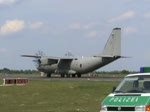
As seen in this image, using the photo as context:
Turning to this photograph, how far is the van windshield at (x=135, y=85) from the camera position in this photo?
14.0 m

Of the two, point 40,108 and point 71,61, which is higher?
point 71,61

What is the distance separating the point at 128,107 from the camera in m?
12.8

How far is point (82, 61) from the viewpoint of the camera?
76750 millimetres

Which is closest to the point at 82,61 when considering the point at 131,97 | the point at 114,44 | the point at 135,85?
the point at 114,44

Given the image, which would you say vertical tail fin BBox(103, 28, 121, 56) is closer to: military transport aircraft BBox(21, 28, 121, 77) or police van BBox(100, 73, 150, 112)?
military transport aircraft BBox(21, 28, 121, 77)

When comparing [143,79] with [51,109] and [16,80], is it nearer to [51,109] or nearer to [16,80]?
[51,109]

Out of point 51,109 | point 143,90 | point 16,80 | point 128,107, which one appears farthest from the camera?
point 16,80

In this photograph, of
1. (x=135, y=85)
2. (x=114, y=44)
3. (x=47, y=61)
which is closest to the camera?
(x=135, y=85)

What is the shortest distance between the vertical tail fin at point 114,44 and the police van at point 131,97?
5926 centimetres

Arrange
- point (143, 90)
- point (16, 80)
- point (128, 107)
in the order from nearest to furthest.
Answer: point (128, 107), point (143, 90), point (16, 80)

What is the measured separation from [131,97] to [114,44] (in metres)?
61.8

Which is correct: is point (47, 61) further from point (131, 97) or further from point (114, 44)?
point (131, 97)

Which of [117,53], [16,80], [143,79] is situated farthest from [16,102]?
[117,53]

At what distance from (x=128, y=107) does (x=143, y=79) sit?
73.9 inches
